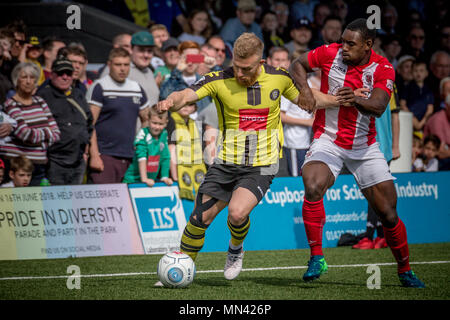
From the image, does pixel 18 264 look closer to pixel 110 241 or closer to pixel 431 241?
pixel 110 241

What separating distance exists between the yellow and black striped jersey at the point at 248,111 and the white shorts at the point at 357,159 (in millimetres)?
426

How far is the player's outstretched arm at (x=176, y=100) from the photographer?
6051 millimetres

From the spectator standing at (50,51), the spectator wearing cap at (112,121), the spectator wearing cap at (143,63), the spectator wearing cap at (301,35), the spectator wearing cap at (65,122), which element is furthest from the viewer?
the spectator wearing cap at (301,35)

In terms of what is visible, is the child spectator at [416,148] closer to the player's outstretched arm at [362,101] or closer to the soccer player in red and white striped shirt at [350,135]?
the soccer player in red and white striped shirt at [350,135]

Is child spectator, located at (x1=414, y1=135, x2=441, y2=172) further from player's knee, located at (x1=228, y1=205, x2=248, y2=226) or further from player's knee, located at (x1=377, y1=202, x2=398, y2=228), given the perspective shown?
player's knee, located at (x1=228, y1=205, x2=248, y2=226)

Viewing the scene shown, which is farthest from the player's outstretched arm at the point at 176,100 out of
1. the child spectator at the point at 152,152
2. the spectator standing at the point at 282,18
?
the spectator standing at the point at 282,18

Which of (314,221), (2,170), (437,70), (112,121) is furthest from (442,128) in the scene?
(2,170)

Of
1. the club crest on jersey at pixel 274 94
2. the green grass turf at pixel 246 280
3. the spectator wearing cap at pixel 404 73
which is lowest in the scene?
the green grass turf at pixel 246 280

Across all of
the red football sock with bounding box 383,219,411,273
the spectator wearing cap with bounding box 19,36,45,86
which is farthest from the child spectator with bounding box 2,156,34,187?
the red football sock with bounding box 383,219,411,273

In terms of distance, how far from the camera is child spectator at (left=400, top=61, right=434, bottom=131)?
13.1 metres

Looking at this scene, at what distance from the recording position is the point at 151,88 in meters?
10.5

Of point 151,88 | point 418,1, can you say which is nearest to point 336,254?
point 151,88

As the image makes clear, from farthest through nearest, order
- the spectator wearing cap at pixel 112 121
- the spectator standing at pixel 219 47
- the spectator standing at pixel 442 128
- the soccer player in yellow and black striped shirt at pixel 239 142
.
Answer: the spectator standing at pixel 442 128 < the spectator standing at pixel 219 47 < the spectator wearing cap at pixel 112 121 < the soccer player in yellow and black striped shirt at pixel 239 142

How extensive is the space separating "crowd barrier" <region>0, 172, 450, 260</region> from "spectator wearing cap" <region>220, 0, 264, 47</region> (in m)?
3.72
